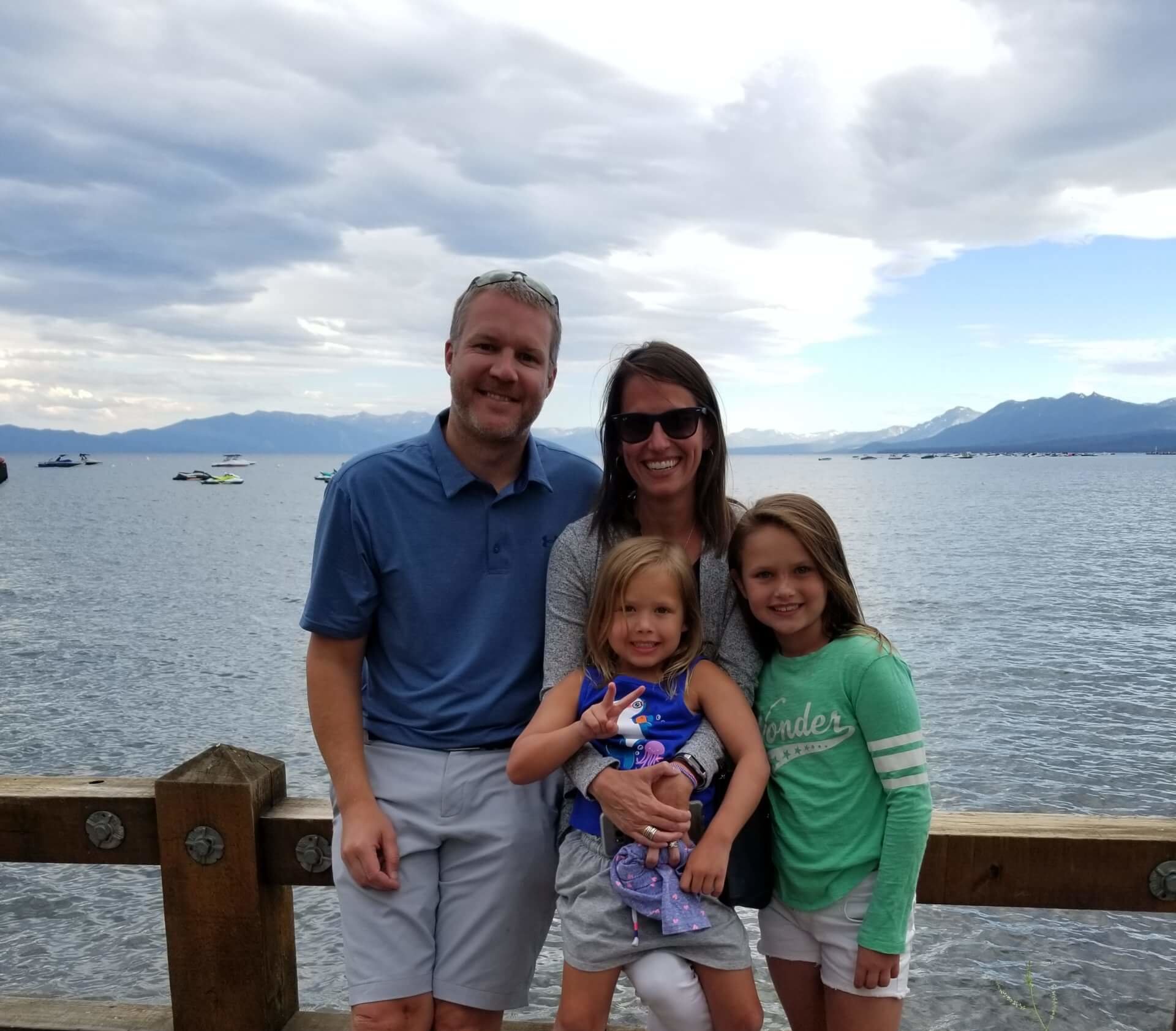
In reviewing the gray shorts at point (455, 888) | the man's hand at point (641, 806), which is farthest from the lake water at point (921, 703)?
the man's hand at point (641, 806)

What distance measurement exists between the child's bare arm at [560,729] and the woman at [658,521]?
3.5 inches

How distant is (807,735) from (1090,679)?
1899cm

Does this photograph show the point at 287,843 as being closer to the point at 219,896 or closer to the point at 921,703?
the point at 219,896

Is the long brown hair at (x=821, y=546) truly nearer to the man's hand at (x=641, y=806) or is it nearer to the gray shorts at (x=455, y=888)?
the man's hand at (x=641, y=806)

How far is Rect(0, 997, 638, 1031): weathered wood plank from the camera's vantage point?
304 centimetres

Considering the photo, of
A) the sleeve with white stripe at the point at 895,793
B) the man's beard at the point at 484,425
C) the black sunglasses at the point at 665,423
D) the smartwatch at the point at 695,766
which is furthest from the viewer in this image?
the man's beard at the point at 484,425

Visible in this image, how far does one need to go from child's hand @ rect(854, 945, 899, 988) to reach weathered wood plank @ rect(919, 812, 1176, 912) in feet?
0.89

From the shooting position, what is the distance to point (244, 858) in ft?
9.47

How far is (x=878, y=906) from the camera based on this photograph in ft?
8.52

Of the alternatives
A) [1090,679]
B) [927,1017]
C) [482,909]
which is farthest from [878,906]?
[1090,679]

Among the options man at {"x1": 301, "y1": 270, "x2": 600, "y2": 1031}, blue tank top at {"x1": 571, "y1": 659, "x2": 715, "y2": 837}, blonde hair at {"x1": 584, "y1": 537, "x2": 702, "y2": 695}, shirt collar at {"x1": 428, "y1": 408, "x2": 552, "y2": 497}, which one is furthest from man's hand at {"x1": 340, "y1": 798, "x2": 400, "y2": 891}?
shirt collar at {"x1": 428, "y1": 408, "x2": 552, "y2": 497}

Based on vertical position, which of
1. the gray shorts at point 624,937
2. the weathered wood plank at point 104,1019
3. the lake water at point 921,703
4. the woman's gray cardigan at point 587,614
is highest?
the woman's gray cardigan at point 587,614

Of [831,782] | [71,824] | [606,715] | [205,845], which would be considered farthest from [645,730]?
[71,824]

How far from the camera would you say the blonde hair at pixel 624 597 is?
112 inches
